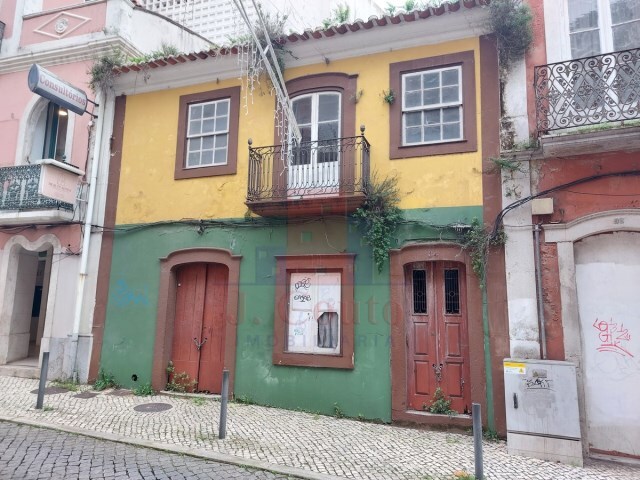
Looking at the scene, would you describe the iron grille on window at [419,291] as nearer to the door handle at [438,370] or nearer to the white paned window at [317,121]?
the door handle at [438,370]

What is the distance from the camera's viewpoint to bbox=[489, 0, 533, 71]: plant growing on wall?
7141mm

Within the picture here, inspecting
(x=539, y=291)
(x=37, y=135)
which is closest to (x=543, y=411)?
(x=539, y=291)

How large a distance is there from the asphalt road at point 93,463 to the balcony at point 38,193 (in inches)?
191

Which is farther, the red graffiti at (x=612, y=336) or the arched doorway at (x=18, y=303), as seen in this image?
the arched doorway at (x=18, y=303)

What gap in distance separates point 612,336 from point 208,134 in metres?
7.89

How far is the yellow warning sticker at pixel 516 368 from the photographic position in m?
6.18

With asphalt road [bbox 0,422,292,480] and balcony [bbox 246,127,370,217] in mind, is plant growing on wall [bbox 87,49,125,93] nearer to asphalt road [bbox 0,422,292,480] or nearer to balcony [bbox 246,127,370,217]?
balcony [bbox 246,127,370,217]

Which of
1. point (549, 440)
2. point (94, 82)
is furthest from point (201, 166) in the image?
point (549, 440)

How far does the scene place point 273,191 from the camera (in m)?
8.12

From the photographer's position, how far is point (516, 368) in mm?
6230

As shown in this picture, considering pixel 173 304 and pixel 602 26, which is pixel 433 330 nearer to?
pixel 173 304

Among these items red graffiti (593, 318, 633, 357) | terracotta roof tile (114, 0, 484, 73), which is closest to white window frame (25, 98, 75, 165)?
terracotta roof tile (114, 0, 484, 73)

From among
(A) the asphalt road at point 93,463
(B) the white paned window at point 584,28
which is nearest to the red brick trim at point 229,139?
(A) the asphalt road at point 93,463

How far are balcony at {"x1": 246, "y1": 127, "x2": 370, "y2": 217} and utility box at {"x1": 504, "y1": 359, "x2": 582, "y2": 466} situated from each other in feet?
11.8
